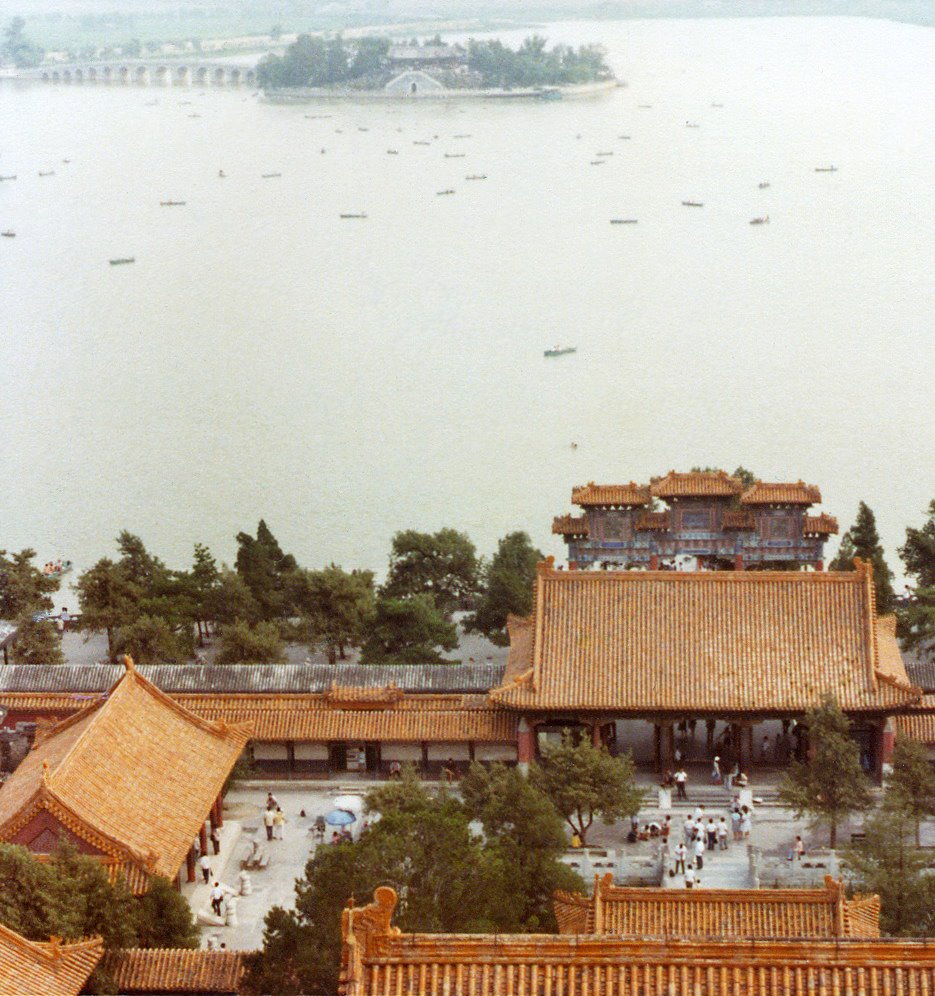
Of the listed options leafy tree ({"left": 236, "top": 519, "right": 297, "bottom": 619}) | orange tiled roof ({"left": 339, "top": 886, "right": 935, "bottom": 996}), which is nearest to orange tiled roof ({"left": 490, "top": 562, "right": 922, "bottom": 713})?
leafy tree ({"left": 236, "top": 519, "right": 297, "bottom": 619})

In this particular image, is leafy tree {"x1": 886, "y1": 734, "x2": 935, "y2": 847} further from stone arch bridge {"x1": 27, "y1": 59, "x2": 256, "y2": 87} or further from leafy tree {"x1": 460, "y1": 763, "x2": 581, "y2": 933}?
stone arch bridge {"x1": 27, "y1": 59, "x2": 256, "y2": 87}

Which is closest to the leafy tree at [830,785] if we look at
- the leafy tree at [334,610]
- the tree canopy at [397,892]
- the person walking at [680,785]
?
the person walking at [680,785]

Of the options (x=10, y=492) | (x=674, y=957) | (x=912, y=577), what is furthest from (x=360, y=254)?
(x=674, y=957)

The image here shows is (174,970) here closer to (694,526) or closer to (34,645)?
(34,645)

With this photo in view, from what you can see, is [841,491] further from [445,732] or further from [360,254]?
[360,254]

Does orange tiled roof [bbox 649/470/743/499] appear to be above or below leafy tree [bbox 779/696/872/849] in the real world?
above
